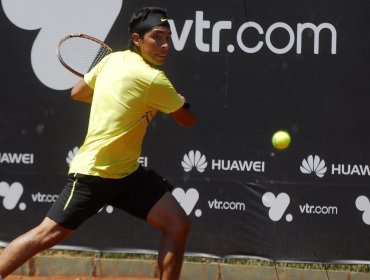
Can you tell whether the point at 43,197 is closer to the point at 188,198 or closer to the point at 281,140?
the point at 188,198

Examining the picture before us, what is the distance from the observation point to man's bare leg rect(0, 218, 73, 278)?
4.32 metres

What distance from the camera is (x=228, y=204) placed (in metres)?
5.84

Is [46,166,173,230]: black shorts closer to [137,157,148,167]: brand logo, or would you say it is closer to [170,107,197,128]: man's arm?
[170,107,197,128]: man's arm

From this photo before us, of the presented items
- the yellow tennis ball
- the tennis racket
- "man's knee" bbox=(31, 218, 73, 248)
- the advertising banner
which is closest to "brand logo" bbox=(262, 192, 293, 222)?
the advertising banner

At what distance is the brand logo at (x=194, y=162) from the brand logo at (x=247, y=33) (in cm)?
71

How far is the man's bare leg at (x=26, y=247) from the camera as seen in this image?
432cm

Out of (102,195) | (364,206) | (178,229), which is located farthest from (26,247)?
(364,206)

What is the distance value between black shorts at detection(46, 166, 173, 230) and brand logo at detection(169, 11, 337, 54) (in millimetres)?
1450

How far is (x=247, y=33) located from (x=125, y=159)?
5.44 ft

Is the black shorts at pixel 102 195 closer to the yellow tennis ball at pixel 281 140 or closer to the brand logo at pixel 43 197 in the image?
the yellow tennis ball at pixel 281 140

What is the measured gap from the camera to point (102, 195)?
4.48 meters

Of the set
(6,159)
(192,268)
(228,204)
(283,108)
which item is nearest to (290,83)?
(283,108)

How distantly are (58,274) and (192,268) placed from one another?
3.07 ft

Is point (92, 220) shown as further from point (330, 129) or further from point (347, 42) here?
point (347, 42)
